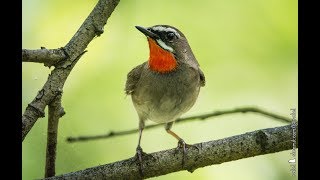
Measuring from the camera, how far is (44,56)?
12.2 feet

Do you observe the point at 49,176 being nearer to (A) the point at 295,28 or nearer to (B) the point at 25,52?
(B) the point at 25,52

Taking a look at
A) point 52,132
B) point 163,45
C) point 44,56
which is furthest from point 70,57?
point 163,45

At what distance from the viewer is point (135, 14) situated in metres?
5.38

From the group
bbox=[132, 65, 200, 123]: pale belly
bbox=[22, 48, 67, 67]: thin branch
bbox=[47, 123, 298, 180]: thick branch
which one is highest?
bbox=[22, 48, 67, 67]: thin branch

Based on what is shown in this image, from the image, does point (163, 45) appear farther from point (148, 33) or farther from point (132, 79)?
point (132, 79)

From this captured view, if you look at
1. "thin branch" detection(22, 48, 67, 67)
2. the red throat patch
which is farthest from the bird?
"thin branch" detection(22, 48, 67, 67)

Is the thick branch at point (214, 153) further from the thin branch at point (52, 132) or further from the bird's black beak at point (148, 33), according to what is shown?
the bird's black beak at point (148, 33)

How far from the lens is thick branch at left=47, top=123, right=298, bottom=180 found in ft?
12.7

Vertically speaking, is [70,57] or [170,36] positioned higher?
[170,36]

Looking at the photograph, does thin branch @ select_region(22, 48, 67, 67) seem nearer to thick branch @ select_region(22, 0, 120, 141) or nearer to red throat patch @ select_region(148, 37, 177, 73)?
thick branch @ select_region(22, 0, 120, 141)

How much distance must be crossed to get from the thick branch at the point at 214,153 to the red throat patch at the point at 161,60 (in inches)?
57.8

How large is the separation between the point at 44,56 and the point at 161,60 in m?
1.80

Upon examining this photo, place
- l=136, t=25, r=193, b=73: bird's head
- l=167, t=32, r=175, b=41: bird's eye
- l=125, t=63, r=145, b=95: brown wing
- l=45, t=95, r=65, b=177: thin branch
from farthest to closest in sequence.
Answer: l=125, t=63, r=145, b=95: brown wing → l=167, t=32, r=175, b=41: bird's eye → l=136, t=25, r=193, b=73: bird's head → l=45, t=95, r=65, b=177: thin branch

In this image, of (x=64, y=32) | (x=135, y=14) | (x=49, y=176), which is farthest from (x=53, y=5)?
(x=49, y=176)
